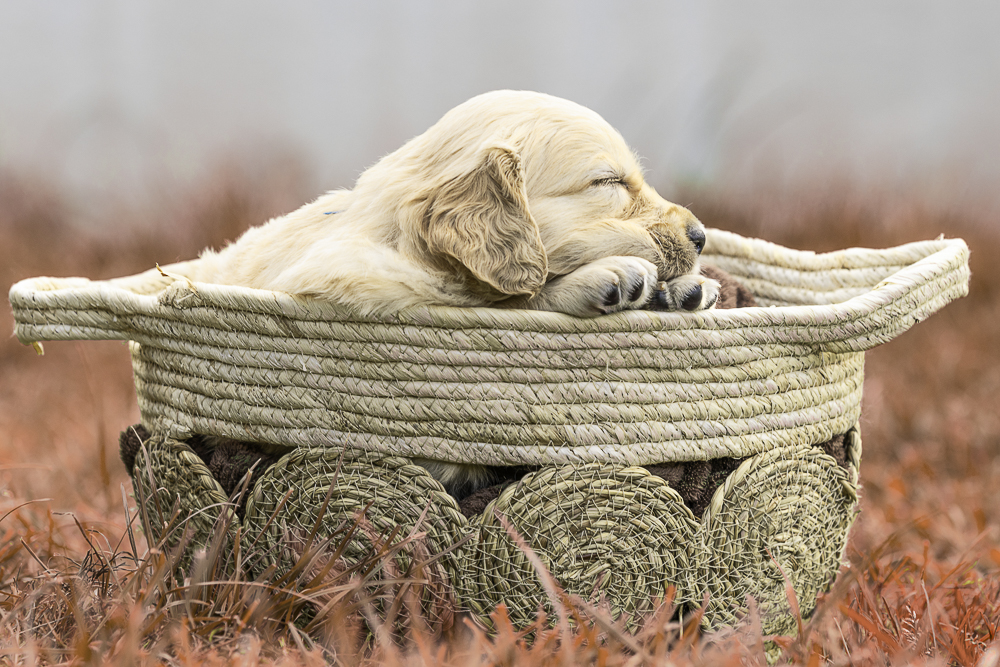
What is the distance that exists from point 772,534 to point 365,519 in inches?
37.0

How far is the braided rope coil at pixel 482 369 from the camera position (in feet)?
5.54

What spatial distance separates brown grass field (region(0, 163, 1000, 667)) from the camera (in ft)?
5.13

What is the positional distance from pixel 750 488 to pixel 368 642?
2.97 ft

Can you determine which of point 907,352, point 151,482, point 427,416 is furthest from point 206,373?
point 907,352

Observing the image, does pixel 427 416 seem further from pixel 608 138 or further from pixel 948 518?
pixel 948 518

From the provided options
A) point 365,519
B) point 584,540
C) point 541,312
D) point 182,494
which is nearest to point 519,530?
point 584,540

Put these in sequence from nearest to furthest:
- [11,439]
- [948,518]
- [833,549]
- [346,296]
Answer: [346,296] → [833,549] → [948,518] → [11,439]

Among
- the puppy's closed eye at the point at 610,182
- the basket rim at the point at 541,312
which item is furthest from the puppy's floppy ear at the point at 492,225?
the puppy's closed eye at the point at 610,182

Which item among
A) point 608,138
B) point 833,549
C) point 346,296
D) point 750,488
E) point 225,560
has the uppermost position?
point 608,138

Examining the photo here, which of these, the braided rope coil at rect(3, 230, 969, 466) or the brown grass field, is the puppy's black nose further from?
the brown grass field

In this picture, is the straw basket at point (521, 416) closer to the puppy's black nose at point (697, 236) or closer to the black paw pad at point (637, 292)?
the black paw pad at point (637, 292)

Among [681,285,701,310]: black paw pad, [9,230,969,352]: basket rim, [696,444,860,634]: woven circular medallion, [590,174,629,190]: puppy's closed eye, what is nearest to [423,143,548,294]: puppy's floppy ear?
[9,230,969,352]: basket rim

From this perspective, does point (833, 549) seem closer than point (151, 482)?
No

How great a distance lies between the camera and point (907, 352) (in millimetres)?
5184
